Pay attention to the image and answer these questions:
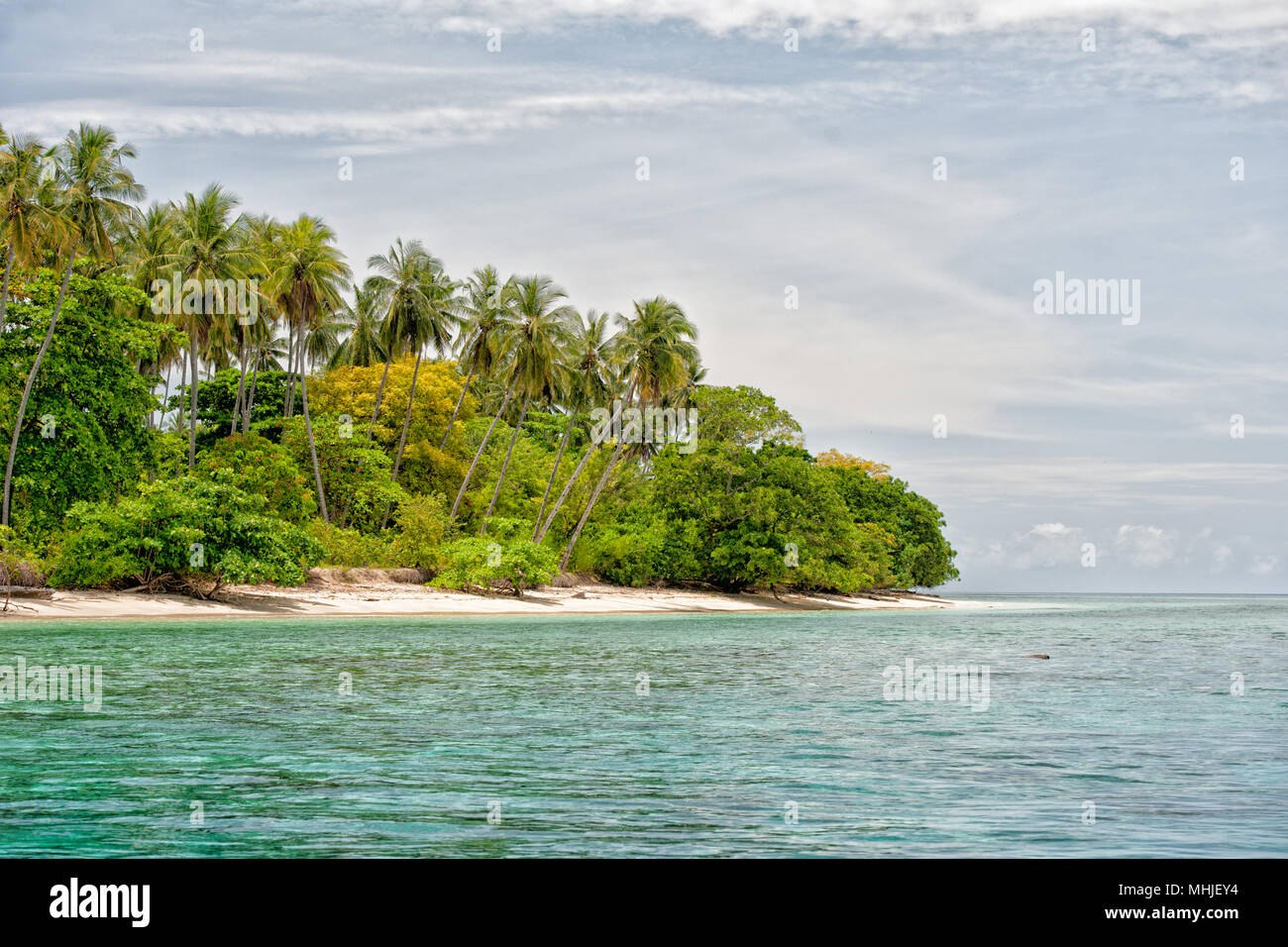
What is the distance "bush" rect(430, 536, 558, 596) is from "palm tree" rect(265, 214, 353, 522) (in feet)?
24.3

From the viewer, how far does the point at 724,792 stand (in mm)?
9078

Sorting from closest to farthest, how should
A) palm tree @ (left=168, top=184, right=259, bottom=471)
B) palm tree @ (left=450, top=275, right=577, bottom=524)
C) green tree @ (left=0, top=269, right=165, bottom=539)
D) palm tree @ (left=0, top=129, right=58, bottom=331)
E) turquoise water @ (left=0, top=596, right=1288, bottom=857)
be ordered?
turquoise water @ (left=0, top=596, right=1288, bottom=857)
palm tree @ (left=0, top=129, right=58, bottom=331)
green tree @ (left=0, top=269, right=165, bottom=539)
palm tree @ (left=168, top=184, right=259, bottom=471)
palm tree @ (left=450, top=275, right=577, bottom=524)

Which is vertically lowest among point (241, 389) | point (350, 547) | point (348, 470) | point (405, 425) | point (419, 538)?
point (350, 547)

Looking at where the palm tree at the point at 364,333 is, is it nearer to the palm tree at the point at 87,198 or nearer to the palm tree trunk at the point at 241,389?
the palm tree trunk at the point at 241,389

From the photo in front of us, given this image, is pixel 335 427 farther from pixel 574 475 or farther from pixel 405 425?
pixel 574 475

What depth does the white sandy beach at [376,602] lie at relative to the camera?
116 ft

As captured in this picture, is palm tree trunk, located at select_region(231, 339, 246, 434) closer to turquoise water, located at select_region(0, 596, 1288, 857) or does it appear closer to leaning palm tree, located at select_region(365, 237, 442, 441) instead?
leaning palm tree, located at select_region(365, 237, 442, 441)

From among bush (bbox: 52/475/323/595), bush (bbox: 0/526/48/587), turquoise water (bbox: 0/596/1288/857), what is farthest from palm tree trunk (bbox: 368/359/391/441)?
turquoise water (bbox: 0/596/1288/857)

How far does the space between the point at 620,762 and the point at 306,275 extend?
42717 millimetres

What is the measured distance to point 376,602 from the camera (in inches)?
1719

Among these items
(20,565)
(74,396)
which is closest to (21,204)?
(74,396)

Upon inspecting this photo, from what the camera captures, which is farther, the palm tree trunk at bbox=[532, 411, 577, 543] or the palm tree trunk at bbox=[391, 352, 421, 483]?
the palm tree trunk at bbox=[532, 411, 577, 543]

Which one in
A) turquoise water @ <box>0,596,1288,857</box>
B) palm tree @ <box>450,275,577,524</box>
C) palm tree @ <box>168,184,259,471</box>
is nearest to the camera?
turquoise water @ <box>0,596,1288,857</box>

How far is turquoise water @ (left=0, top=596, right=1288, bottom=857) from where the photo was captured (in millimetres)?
7465
